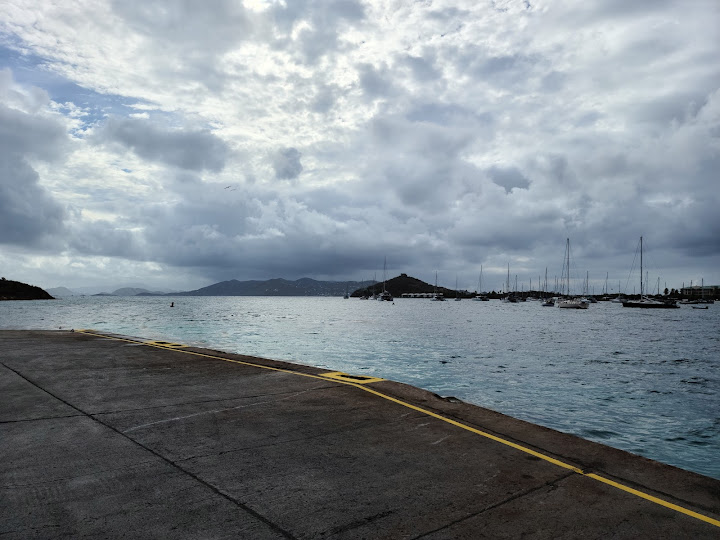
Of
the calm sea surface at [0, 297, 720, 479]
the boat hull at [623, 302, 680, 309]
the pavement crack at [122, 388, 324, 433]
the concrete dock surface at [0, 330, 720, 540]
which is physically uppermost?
the boat hull at [623, 302, 680, 309]

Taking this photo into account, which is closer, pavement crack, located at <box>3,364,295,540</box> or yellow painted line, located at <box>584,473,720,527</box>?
pavement crack, located at <box>3,364,295,540</box>

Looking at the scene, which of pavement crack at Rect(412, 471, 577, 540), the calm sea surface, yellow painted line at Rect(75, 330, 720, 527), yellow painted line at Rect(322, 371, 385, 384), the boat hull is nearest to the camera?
pavement crack at Rect(412, 471, 577, 540)

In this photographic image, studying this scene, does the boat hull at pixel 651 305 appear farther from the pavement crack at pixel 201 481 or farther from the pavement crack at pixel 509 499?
the pavement crack at pixel 201 481

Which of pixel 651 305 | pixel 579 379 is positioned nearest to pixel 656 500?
pixel 579 379

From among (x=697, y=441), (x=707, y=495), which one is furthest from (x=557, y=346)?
(x=707, y=495)

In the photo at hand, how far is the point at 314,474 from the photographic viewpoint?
16.7ft

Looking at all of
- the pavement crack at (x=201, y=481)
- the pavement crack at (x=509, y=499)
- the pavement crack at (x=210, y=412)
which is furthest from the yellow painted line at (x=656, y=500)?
the pavement crack at (x=210, y=412)

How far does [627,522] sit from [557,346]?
3494 centimetres

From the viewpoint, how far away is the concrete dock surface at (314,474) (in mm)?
3998

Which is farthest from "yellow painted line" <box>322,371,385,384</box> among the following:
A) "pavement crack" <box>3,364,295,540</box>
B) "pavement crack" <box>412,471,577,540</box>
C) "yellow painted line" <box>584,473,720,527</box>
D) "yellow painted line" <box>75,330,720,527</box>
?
"yellow painted line" <box>584,473,720,527</box>

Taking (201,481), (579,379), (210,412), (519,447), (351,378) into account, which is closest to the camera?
(201,481)

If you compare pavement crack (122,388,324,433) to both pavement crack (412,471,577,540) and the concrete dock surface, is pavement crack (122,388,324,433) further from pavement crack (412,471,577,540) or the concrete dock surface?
pavement crack (412,471,577,540)

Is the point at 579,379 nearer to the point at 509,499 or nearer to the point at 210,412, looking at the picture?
the point at 210,412

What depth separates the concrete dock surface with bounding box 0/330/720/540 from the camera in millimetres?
3998
